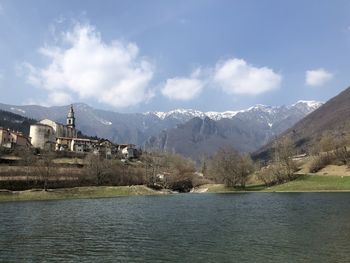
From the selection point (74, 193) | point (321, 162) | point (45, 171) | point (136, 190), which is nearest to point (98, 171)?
point (136, 190)

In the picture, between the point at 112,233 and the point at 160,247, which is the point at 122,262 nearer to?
the point at 160,247

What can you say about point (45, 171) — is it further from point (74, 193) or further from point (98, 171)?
point (98, 171)

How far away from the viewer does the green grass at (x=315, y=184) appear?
503 ft

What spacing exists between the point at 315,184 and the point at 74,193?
89119 mm

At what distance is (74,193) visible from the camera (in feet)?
502

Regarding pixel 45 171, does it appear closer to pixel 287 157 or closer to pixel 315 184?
pixel 287 157

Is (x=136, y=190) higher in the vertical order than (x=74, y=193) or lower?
higher

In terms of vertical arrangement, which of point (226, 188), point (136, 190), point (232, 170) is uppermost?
point (232, 170)

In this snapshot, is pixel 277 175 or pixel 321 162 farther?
pixel 321 162

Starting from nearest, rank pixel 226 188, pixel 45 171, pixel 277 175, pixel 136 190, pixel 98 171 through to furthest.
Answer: pixel 45 171 → pixel 136 190 → pixel 277 175 → pixel 226 188 → pixel 98 171

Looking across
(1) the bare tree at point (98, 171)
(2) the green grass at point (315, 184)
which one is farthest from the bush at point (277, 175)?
(1) the bare tree at point (98, 171)

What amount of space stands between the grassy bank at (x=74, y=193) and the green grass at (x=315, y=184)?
52131 mm

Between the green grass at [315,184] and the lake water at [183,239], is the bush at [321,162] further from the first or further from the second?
the lake water at [183,239]

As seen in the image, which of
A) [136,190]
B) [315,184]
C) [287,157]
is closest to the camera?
[315,184]
